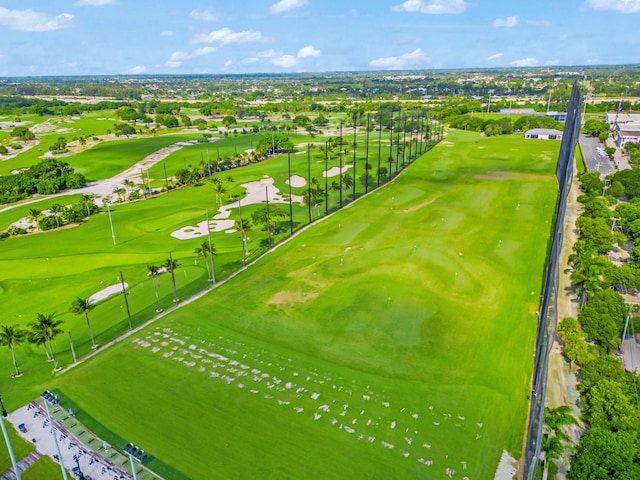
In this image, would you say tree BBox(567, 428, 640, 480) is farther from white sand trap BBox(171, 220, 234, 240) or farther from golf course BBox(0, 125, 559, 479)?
white sand trap BBox(171, 220, 234, 240)

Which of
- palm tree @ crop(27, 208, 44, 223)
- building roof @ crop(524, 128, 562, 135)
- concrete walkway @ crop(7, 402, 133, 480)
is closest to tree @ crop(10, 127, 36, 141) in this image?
palm tree @ crop(27, 208, 44, 223)

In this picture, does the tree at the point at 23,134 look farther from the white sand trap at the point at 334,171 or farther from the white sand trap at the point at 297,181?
the white sand trap at the point at 334,171

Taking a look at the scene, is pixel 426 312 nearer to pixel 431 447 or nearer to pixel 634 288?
pixel 431 447

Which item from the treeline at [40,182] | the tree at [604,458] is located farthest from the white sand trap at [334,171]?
the tree at [604,458]

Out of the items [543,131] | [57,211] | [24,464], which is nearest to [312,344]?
[24,464]

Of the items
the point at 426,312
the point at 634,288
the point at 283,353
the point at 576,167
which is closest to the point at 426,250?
the point at 426,312

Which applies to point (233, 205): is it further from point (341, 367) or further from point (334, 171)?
point (341, 367)
